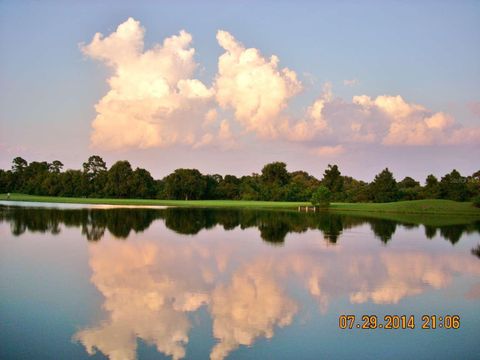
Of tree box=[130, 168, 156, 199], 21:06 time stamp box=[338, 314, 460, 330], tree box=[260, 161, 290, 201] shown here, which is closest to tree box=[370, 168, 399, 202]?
tree box=[260, 161, 290, 201]

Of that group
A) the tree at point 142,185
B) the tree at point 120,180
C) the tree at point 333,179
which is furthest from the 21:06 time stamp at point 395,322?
the tree at point 120,180

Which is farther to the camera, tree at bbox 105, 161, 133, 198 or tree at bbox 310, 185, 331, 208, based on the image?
tree at bbox 105, 161, 133, 198

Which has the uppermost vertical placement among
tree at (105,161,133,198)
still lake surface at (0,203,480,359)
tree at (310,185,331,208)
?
tree at (105,161,133,198)

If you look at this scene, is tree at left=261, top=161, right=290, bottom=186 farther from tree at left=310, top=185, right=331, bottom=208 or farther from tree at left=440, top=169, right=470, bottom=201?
tree at left=310, top=185, right=331, bottom=208

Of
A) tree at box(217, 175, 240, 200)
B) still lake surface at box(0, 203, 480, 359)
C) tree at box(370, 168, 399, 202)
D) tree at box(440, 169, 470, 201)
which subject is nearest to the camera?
still lake surface at box(0, 203, 480, 359)

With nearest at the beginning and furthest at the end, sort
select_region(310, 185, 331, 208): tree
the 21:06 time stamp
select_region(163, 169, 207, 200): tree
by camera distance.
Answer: the 21:06 time stamp, select_region(310, 185, 331, 208): tree, select_region(163, 169, 207, 200): tree

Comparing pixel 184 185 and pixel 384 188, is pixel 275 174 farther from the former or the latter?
pixel 384 188

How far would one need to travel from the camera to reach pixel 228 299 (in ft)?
45.7

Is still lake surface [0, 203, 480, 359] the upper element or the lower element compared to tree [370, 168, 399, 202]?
lower

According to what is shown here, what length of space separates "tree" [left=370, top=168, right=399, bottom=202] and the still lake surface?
6260 centimetres

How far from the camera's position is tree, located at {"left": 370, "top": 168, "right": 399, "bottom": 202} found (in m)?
87.8

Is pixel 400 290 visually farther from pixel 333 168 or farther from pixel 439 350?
pixel 333 168

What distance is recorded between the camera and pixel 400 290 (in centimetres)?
1549

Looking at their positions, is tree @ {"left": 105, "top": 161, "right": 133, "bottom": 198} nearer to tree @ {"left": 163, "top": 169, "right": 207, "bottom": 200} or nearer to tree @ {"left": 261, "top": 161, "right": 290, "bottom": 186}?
tree @ {"left": 163, "top": 169, "right": 207, "bottom": 200}
